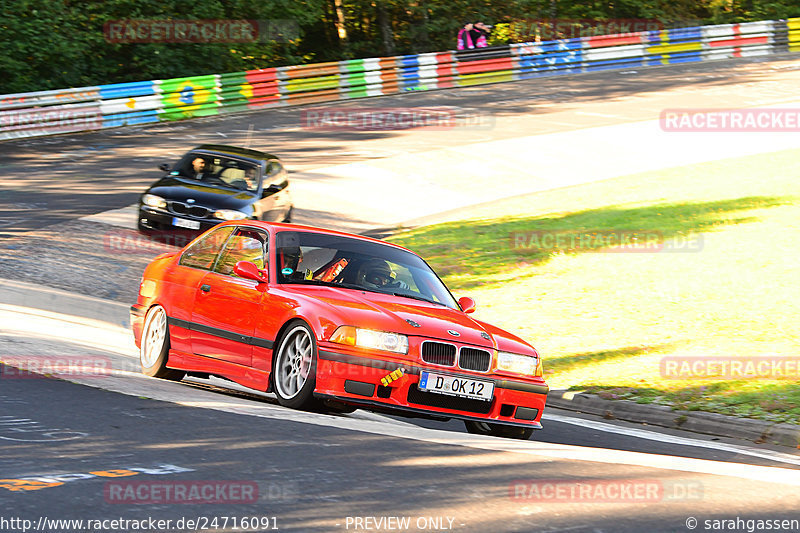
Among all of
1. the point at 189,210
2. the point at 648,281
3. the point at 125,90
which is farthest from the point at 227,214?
the point at 125,90

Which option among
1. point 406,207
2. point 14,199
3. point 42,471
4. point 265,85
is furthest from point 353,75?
point 42,471

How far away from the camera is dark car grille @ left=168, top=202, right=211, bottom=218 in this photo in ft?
57.2

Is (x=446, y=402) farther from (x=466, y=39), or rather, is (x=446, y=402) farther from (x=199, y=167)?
(x=466, y=39)

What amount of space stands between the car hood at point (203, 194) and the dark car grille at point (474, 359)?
33.6ft

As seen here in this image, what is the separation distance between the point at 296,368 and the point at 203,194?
10.3 meters

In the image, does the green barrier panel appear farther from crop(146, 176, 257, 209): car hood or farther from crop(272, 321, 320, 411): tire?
crop(272, 321, 320, 411): tire

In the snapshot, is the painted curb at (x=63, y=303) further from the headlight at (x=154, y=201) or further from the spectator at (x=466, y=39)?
the spectator at (x=466, y=39)

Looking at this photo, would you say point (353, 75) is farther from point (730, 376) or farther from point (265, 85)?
point (730, 376)

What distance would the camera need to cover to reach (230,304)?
8836mm

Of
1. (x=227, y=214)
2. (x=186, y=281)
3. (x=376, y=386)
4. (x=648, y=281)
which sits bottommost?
(x=648, y=281)

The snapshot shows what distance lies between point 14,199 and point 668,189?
1367 centimetres

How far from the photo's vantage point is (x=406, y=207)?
921 inches

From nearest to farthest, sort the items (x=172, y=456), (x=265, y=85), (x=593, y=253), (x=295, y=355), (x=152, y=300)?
(x=172, y=456), (x=295, y=355), (x=152, y=300), (x=593, y=253), (x=265, y=85)

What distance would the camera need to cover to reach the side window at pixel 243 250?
908cm
